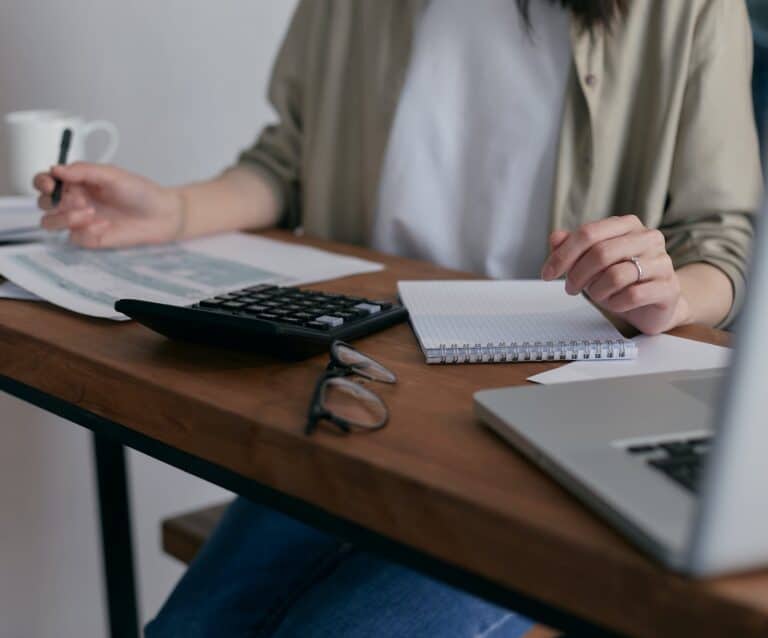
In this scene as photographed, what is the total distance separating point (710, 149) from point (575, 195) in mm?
138

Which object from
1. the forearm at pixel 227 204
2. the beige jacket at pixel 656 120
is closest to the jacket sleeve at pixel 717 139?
the beige jacket at pixel 656 120

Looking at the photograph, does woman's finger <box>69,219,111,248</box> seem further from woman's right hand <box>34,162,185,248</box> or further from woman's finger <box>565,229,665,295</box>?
woman's finger <box>565,229,665,295</box>

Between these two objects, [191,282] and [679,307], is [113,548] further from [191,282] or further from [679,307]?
[679,307]

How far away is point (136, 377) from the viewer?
1.98ft

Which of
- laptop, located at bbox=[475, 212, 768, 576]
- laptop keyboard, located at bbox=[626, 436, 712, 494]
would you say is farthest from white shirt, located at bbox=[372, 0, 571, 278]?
laptop keyboard, located at bbox=[626, 436, 712, 494]

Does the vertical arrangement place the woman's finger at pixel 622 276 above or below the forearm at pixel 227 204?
above

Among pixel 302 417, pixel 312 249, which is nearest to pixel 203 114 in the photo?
pixel 312 249

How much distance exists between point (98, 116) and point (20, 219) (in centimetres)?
47

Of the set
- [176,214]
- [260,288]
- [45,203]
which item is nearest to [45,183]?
[45,203]

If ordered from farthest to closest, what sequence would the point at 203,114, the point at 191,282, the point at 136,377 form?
1. the point at 203,114
2. the point at 191,282
3. the point at 136,377

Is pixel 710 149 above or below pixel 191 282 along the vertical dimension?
above

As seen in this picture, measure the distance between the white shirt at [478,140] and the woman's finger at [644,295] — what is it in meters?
0.36

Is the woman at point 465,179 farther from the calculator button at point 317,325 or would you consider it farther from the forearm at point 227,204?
the calculator button at point 317,325

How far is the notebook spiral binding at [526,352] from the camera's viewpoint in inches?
25.1
